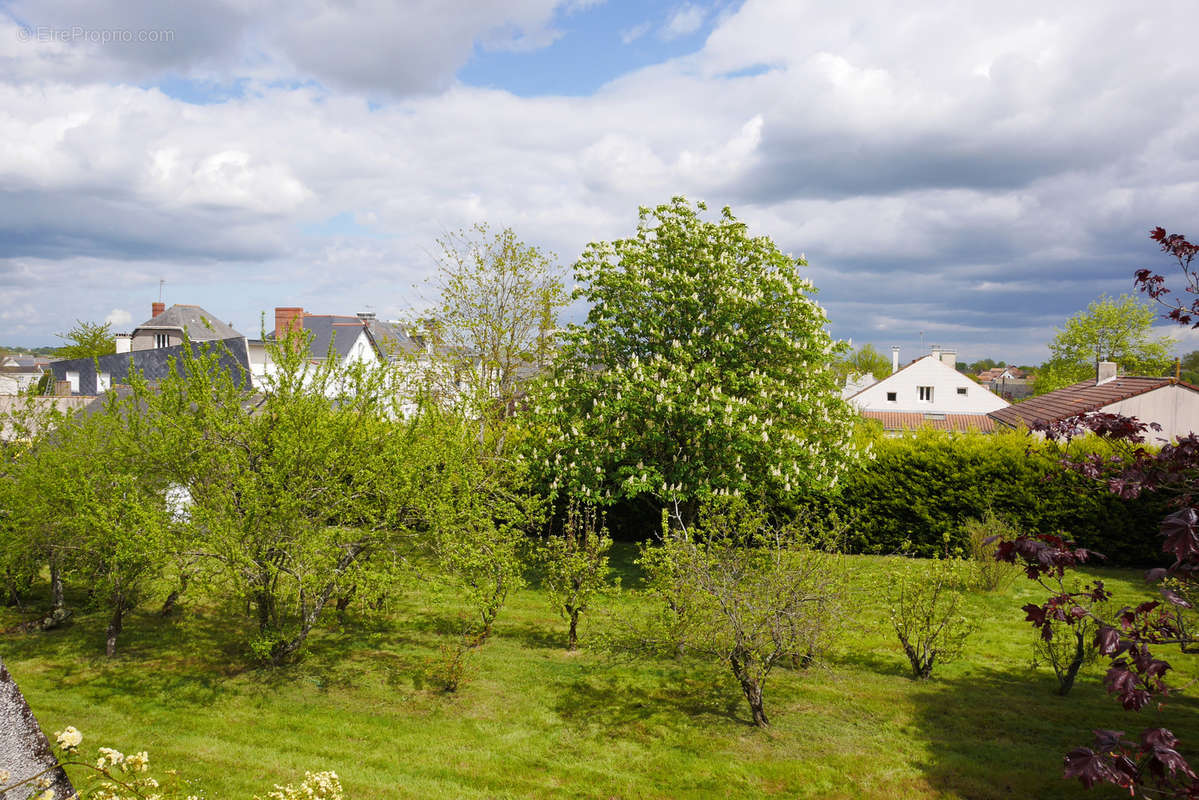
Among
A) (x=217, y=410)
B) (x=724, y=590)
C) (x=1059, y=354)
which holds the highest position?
(x=1059, y=354)

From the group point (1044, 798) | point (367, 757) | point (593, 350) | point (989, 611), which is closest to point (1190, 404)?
point (989, 611)

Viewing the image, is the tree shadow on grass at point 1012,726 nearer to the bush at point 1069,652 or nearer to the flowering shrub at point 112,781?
the bush at point 1069,652

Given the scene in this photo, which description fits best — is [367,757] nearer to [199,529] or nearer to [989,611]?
[199,529]

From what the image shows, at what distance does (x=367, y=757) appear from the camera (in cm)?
840

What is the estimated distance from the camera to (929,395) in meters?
53.2

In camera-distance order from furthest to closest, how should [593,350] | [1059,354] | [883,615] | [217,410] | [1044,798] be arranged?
[1059,354]
[593,350]
[883,615]
[217,410]
[1044,798]

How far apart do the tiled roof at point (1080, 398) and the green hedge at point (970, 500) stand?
12.7ft

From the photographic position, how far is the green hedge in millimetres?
17641

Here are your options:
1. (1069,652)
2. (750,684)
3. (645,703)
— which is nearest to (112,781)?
(750,684)

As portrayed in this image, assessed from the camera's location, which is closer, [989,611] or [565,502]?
[989,611]

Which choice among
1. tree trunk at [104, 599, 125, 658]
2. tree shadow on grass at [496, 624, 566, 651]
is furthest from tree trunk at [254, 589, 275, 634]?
tree shadow on grass at [496, 624, 566, 651]

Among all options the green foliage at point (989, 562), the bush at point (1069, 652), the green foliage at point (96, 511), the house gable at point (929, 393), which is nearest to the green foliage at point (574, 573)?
the green foliage at point (96, 511)

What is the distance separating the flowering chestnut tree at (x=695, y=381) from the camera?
1583 centimetres

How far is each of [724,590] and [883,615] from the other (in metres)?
6.57
